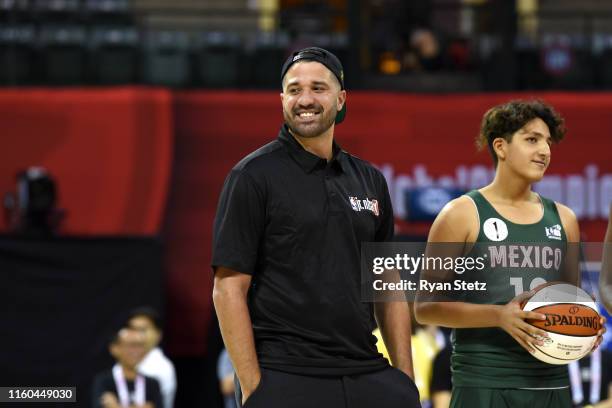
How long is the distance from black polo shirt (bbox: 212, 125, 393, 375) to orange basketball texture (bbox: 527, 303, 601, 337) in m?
0.65

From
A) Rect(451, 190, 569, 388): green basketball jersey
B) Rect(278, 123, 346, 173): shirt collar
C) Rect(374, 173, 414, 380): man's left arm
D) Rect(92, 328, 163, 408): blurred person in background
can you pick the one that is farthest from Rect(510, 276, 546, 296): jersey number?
Rect(92, 328, 163, 408): blurred person in background

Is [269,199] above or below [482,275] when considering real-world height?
above

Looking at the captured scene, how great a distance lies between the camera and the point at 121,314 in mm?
10258

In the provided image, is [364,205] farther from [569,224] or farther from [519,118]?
[569,224]

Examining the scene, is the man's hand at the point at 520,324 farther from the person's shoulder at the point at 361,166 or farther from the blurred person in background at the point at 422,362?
the blurred person in background at the point at 422,362

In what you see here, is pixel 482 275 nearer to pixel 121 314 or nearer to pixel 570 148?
pixel 121 314

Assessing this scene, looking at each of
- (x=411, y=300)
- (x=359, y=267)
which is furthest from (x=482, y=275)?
(x=359, y=267)

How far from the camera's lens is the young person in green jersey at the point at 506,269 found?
4238 mm

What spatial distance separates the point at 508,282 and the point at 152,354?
18.0 feet

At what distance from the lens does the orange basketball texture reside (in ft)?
13.3

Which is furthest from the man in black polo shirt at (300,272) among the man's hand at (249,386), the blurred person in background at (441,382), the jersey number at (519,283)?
the blurred person in background at (441,382)

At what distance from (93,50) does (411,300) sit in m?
8.82

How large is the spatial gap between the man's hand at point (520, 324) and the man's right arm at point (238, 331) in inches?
38.0

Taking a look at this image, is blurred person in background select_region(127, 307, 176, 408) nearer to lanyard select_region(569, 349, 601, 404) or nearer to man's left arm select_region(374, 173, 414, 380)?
lanyard select_region(569, 349, 601, 404)
